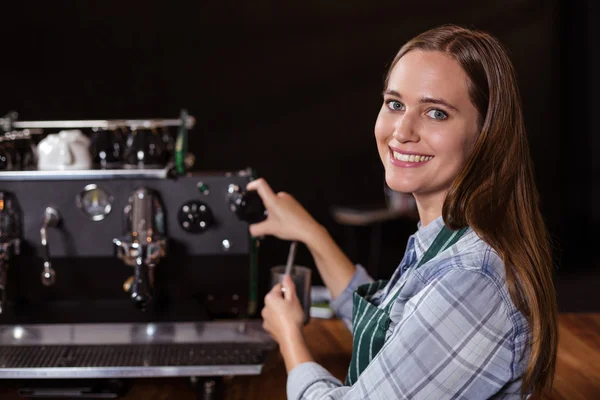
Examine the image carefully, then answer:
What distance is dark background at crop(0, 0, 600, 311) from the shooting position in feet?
19.4

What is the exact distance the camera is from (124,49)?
234 inches

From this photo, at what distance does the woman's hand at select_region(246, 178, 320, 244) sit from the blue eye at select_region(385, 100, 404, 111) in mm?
535

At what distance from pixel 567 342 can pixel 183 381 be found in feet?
2.81

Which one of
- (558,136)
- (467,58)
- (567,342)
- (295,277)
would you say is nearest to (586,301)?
(558,136)

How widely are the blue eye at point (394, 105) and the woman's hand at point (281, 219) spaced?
0.54 m

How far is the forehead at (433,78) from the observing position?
1166 millimetres

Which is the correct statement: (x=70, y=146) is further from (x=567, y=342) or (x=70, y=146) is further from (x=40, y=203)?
(x=567, y=342)

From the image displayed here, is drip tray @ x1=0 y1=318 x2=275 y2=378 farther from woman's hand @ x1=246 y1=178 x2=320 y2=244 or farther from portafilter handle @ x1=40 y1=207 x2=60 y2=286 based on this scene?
woman's hand @ x1=246 y1=178 x2=320 y2=244

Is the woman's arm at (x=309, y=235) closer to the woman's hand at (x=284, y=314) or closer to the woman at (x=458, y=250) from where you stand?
the woman's hand at (x=284, y=314)

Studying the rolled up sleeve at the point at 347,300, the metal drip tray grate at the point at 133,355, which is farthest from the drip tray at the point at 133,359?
the rolled up sleeve at the point at 347,300

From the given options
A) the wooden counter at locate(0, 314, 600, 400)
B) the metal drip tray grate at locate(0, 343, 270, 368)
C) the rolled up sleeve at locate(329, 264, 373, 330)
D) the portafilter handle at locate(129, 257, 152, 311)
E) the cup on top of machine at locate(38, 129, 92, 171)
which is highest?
the cup on top of machine at locate(38, 129, 92, 171)

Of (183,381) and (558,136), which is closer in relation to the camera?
(183,381)

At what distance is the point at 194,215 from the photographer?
66.9 inches

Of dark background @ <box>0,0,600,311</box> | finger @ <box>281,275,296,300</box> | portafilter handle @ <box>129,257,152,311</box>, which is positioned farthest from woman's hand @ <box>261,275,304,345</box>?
dark background @ <box>0,0,600,311</box>
